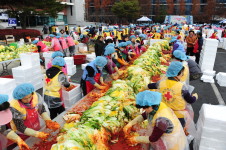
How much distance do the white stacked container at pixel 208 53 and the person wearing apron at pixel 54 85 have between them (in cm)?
657

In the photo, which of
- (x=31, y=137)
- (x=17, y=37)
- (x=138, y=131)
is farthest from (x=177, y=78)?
(x=17, y=37)

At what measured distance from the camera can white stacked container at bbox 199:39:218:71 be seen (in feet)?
25.4

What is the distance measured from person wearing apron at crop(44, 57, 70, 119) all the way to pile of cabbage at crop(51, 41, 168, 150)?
110 cm

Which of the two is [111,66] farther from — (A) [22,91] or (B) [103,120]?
(A) [22,91]

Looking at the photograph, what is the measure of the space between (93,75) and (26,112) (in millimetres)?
1668

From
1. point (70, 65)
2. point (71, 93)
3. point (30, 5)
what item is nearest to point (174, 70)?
point (71, 93)

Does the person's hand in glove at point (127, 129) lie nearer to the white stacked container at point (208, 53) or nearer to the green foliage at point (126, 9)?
the white stacked container at point (208, 53)

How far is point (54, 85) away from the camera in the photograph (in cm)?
356

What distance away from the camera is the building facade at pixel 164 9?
4764cm

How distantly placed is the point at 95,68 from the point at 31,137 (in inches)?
77.4

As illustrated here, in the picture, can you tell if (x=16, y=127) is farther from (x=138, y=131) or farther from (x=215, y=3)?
(x=215, y=3)

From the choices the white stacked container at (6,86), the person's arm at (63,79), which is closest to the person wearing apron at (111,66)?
the person's arm at (63,79)

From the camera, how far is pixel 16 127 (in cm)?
249

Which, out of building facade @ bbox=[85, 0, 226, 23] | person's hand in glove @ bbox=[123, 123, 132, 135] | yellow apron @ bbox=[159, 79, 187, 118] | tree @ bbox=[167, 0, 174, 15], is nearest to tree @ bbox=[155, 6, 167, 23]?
building facade @ bbox=[85, 0, 226, 23]
